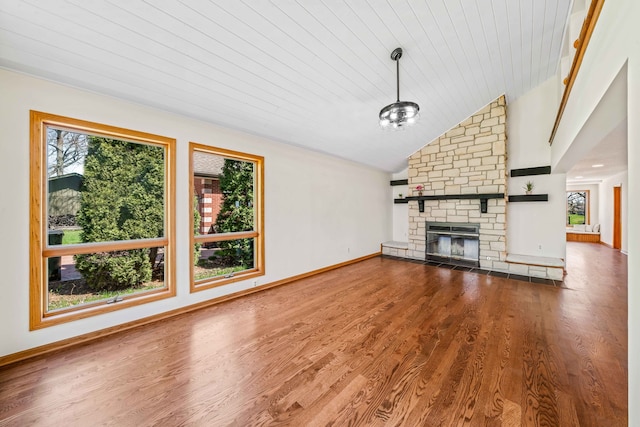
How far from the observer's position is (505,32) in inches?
123

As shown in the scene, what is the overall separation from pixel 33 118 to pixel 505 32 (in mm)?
5191

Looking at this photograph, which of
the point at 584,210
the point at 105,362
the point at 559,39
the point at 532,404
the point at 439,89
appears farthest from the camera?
the point at 584,210

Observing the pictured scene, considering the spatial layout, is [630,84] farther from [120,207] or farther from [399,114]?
[120,207]

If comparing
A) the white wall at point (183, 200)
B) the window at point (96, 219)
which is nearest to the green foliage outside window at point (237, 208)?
the white wall at point (183, 200)

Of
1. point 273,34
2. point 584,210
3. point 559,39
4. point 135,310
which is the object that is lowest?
point 135,310

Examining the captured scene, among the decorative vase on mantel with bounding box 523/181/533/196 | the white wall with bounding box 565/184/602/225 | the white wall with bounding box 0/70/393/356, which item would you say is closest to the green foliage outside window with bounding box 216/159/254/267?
the white wall with bounding box 0/70/393/356

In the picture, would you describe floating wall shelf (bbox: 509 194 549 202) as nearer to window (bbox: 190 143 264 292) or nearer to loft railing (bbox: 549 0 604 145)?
loft railing (bbox: 549 0 604 145)

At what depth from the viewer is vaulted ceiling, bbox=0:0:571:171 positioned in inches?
75.0

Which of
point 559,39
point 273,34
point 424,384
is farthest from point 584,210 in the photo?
point 273,34

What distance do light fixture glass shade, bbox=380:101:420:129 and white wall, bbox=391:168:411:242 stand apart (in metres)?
4.52

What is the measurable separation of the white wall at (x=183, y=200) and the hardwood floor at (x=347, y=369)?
294 mm

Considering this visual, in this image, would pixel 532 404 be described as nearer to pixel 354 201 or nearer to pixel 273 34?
pixel 273 34

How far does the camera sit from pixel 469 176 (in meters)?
5.65

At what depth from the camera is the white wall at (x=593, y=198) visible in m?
9.21
